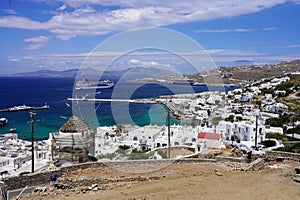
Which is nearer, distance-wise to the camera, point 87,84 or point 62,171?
point 62,171

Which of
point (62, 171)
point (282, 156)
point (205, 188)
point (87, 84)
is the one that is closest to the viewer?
point (205, 188)

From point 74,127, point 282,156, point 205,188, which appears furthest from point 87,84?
point 205,188

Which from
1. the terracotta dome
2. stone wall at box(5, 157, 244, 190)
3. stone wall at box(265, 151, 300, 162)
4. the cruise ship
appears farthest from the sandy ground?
the cruise ship

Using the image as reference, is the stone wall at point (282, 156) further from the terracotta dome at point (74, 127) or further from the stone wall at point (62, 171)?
the terracotta dome at point (74, 127)

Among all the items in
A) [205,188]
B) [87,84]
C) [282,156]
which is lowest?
[282,156]

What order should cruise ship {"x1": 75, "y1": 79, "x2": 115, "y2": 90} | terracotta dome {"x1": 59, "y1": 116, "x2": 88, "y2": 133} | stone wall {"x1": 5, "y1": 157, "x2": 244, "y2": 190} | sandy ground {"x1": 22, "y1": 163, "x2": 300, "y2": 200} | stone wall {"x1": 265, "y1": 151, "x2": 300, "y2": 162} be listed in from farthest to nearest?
cruise ship {"x1": 75, "y1": 79, "x2": 115, "y2": 90}, terracotta dome {"x1": 59, "y1": 116, "x2": 88, "y2": 133}, stone wall {"x1": 265, "y1": 151, "x2": 300, "y2": 162}, stone wall {"x1": 5, "y1": 157, "x2": 244, "y2": 190}, sandy ground {"x1": 22, "y1": 163, "x2": 300, "y2": 200}

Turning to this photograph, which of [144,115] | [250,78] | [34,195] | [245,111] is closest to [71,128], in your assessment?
[34,195]

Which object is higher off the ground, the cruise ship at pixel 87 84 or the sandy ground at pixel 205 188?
the cruise ship at pixel 87 84

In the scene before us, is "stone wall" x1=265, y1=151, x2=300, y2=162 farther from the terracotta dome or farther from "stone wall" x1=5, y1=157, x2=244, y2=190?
the terracotta dome

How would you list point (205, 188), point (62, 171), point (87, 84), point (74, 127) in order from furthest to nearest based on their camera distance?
point (87, 84)
point (74, 127)
point (62, 171)
point (205, 188)

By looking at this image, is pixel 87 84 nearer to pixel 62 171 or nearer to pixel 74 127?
pixel 74 127

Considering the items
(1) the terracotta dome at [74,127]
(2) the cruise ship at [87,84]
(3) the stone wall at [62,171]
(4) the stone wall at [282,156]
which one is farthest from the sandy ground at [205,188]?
(2) the cruise ship at [87,84]

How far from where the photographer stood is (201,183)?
743 cm

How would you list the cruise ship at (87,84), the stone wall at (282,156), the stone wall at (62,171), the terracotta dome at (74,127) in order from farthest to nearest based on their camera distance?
1. the cruise ship at (87,84)
2. the terracotta dome at (74,127)
3. the stone wall at (282,156)
4. the stone wall at (62,171)
